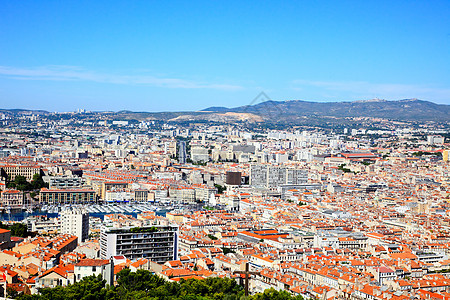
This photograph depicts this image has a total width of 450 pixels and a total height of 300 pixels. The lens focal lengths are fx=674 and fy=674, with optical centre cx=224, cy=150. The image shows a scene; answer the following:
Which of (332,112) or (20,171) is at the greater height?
(332,112)

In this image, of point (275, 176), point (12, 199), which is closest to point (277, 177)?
point (275, 176)

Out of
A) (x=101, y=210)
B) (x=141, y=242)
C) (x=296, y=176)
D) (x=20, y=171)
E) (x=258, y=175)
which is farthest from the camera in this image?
(x=20, y=171)

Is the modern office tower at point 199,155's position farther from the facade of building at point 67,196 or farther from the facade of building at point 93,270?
the facade of building at point 93,270

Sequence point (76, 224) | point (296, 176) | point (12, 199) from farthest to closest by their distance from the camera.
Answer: point (296, 176), point (12, 199), point (76, 224)

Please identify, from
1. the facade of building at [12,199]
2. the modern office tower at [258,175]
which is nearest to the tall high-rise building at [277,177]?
the modern office tower at [258,175]

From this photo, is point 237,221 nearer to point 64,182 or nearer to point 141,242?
point 141,242

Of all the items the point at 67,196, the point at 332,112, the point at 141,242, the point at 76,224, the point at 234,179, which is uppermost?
the point at 332,112

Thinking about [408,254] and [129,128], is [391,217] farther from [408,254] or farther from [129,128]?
[129,128]
